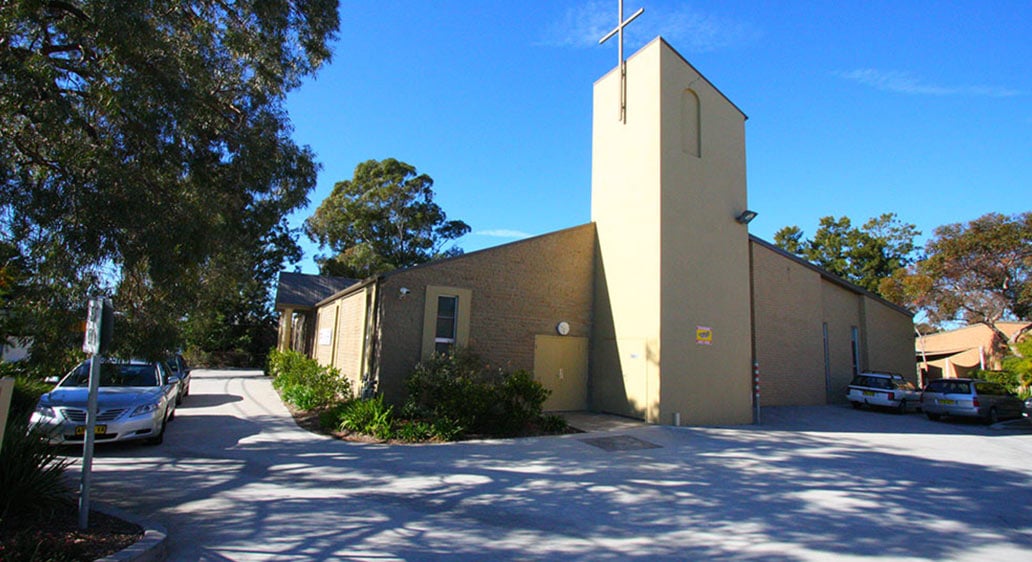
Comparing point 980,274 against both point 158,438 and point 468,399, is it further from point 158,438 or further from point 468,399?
point 158,438

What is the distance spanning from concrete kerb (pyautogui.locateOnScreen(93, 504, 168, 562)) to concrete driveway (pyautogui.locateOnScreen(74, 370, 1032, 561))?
191 millimetres

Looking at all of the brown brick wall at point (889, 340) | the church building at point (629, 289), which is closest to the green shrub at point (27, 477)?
the church building at point (629, 289)

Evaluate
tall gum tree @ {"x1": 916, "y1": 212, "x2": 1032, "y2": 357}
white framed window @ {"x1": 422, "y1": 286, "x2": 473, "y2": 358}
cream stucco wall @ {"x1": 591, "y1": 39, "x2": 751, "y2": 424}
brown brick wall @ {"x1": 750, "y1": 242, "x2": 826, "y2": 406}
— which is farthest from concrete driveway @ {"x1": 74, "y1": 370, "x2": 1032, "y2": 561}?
tall gum tree @ {"x1": 916, "y1": 212, "x2": 1032, "y2": 357}

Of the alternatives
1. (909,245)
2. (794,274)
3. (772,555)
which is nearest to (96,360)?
(772,555)

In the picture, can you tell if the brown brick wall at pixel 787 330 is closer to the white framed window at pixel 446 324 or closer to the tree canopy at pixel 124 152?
the white framed window at pixel 446 324

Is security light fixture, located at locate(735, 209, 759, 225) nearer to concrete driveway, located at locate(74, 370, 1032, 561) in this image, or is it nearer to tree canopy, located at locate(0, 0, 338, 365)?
concrete driveway, located at locate(74, 370, 1032, 561)

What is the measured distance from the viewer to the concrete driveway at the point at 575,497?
545cm

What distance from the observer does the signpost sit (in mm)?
5238

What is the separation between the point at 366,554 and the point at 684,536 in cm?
319

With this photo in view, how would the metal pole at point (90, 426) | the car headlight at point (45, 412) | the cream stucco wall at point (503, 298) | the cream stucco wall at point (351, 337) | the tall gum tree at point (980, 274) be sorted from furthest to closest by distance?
the tall gum tree at point (980, 274) → the cream stucco wall at point (351, 337) → the cream stucco wall at point (503, 298) → the car headlight at point (45, 412) → the metal pole at point (90, 426)

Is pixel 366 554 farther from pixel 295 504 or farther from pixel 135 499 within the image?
pixel 135 499

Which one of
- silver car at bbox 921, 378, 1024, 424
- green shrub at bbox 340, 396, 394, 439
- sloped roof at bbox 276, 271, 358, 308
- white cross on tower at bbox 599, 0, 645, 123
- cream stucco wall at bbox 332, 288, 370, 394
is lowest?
green shrub at bbox 340, 396, 394, 439

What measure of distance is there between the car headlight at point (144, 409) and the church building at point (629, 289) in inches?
167

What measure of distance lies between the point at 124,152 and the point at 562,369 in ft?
34.3
